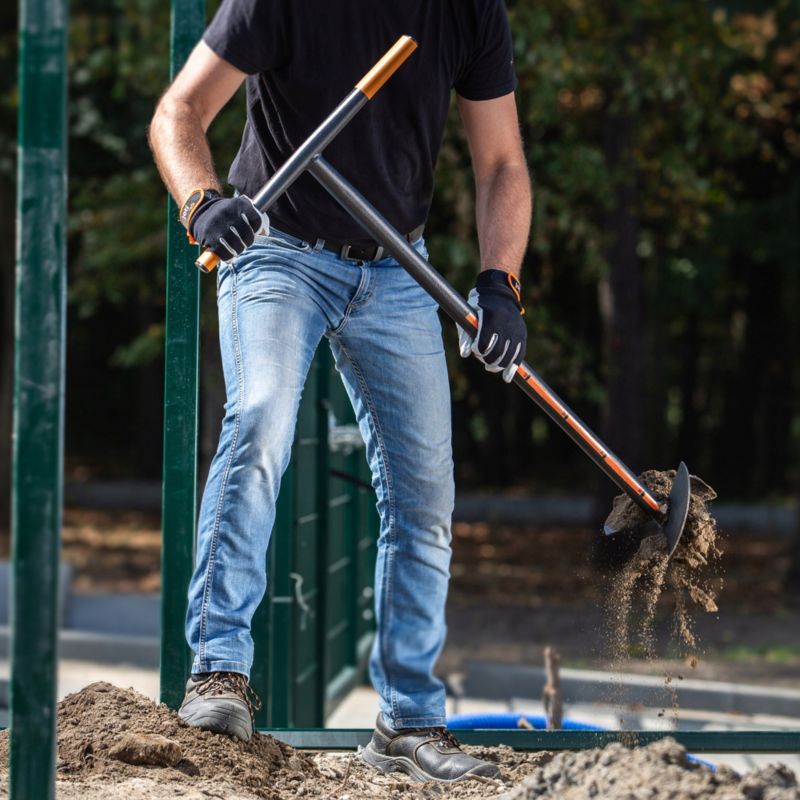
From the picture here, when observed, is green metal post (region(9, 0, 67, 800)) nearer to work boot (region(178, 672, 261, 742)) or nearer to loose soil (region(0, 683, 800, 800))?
loose soil (region(0, 683, 800, 800))

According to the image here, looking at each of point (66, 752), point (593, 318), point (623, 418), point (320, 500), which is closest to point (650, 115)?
point (623, 418)

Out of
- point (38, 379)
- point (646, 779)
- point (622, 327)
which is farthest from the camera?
point (622, 327)

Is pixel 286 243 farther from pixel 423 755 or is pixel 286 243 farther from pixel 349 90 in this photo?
pixel 423 755

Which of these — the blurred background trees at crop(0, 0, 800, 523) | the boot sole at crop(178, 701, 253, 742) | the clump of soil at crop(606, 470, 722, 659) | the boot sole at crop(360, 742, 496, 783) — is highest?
the blurred background trees at crop(0, 0, 800, 523)

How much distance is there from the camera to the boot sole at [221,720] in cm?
274

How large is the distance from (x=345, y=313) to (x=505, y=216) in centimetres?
47

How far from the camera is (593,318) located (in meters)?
21.3

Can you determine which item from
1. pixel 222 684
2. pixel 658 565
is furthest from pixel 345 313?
pixel 658 565

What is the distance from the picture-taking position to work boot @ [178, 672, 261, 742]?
9.02ft

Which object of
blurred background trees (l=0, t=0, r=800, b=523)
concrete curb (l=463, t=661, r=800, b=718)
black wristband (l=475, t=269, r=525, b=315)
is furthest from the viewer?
blurred background trees (l=0, t=0, r=800, b=523)

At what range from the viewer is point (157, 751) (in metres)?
2.66

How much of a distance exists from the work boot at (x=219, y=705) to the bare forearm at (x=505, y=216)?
3.54 ft

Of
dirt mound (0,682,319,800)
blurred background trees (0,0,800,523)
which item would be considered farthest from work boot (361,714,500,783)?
blurred background trees (0,0,800,523)

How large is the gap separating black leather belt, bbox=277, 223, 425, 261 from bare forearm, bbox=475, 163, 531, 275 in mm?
258
